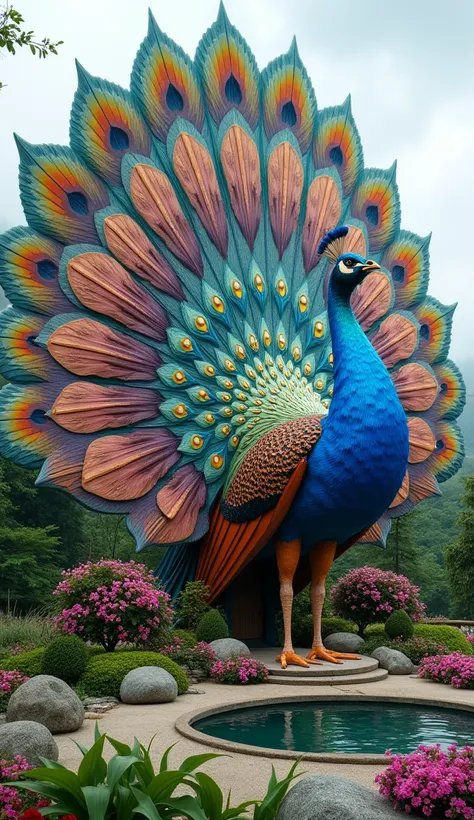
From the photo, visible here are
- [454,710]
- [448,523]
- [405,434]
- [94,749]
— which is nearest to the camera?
[94,749]

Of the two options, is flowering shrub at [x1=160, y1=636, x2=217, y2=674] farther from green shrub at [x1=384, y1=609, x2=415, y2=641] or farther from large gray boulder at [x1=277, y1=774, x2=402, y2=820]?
large gray boulder at [x1=277, y1=774, x2=402, y2=820]

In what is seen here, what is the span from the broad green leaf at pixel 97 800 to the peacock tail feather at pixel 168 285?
852 centimetres

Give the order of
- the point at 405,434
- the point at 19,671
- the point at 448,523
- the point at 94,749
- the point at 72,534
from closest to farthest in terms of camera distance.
Answer: the point at 94,749, the point at 19,671, the point at 405,434, the point at 72,534, the point at 448,523

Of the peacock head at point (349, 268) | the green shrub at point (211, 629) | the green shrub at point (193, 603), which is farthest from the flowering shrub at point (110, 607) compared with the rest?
the peacock head at point (349, 268)

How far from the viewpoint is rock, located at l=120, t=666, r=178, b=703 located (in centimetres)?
898

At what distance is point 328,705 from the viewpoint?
9.38m

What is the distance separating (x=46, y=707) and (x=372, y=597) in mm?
9001

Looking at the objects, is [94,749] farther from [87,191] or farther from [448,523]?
[448,523]

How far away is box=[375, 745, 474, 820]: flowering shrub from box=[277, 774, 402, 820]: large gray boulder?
4.7 inches

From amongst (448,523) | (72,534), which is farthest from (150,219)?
(448,523)

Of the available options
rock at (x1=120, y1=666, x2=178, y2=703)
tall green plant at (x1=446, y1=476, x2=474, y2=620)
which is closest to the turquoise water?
rock at (x1=120, y1=666, x2=178, y2=703)

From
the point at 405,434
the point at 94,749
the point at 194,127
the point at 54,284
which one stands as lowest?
the point at 94,749

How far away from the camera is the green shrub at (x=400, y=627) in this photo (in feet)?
45.1

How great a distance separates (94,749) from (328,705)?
19.1 ft
